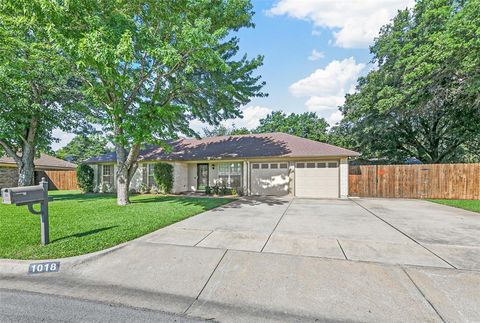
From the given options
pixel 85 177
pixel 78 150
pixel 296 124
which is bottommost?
pixel 85 177

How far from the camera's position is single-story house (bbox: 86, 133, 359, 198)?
45.4 feet

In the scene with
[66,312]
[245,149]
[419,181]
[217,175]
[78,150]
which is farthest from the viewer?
[78,150]

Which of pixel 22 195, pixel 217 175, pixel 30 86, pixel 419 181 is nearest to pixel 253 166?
pixel 217 175

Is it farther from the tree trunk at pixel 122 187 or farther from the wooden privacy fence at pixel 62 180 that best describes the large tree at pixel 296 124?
the wooden privacy fence at pixel 62 180

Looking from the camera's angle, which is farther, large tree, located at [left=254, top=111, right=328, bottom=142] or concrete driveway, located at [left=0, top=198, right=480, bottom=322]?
large tree, located at [left=254, top=111, right=328, bottom=142]

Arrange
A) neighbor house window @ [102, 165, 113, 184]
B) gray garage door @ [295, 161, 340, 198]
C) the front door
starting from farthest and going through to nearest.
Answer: neighbor house window @ [102, 165, 113, 184]
the front door
gray garage door @ [295, 161, 340, 198]

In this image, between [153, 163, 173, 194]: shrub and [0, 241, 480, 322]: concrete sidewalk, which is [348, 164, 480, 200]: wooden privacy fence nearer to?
[0, 241, 480, 322]: concrete sidewalk

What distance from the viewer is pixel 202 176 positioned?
17141 millimetres

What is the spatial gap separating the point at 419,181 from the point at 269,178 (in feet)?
28.2

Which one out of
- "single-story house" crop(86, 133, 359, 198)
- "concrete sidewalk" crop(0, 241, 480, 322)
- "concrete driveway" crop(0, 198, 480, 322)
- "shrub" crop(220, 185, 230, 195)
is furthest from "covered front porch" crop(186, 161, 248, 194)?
"concrete sidewalk" crop(0, 241, 480, 322)

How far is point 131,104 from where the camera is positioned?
10266 millimetres

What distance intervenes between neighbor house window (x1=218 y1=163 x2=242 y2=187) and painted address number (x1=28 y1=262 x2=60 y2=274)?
1220cm

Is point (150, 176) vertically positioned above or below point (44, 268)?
above

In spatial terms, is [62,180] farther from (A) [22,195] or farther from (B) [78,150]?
(B) [78,150]
